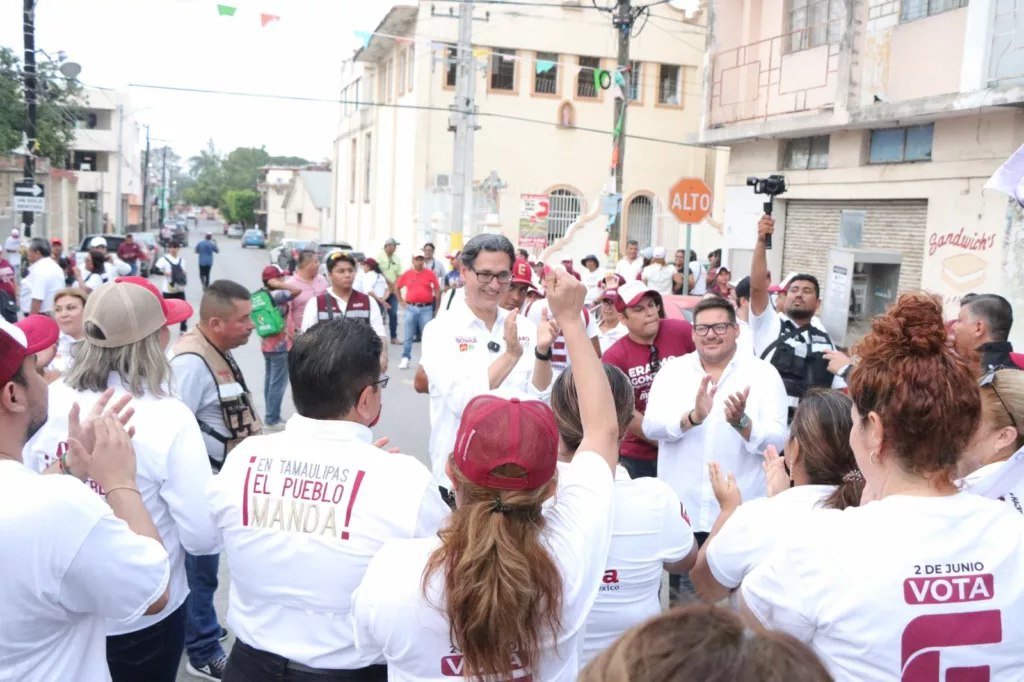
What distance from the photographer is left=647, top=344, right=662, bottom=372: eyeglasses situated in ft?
18.6

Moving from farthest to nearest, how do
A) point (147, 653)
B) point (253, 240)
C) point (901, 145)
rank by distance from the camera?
point (253, 240) < point (901, 145) < point (147, 653)

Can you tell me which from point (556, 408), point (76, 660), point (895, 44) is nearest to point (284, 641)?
point (76, 660)

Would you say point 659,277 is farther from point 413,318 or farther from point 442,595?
point 442,595

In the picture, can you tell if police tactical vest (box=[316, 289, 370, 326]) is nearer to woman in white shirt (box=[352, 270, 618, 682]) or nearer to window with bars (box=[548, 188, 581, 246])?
woman in white shirt (box=[352, 270, 618, 682])

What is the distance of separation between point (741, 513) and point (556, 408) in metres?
0.80

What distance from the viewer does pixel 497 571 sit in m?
2.08

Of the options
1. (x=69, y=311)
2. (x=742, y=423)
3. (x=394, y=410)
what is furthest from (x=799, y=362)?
(x=394, y=410)

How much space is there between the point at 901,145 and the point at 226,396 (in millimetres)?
12546

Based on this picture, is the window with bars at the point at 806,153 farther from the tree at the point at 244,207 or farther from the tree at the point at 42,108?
the tree at the point at 244,207

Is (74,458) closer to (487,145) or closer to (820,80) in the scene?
(820,80)

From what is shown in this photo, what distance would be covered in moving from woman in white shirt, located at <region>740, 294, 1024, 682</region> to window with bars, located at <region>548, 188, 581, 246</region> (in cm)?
2790

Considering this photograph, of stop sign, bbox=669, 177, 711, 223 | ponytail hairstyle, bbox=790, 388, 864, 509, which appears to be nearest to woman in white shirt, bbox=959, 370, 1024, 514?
ponytail hairstyle, bbox=790, 388, 864, 509

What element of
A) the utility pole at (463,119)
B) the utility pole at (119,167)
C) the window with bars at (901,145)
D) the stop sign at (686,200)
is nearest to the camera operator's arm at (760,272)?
the stop sign at (686,200)

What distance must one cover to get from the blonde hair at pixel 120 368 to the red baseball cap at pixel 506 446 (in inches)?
64.0
